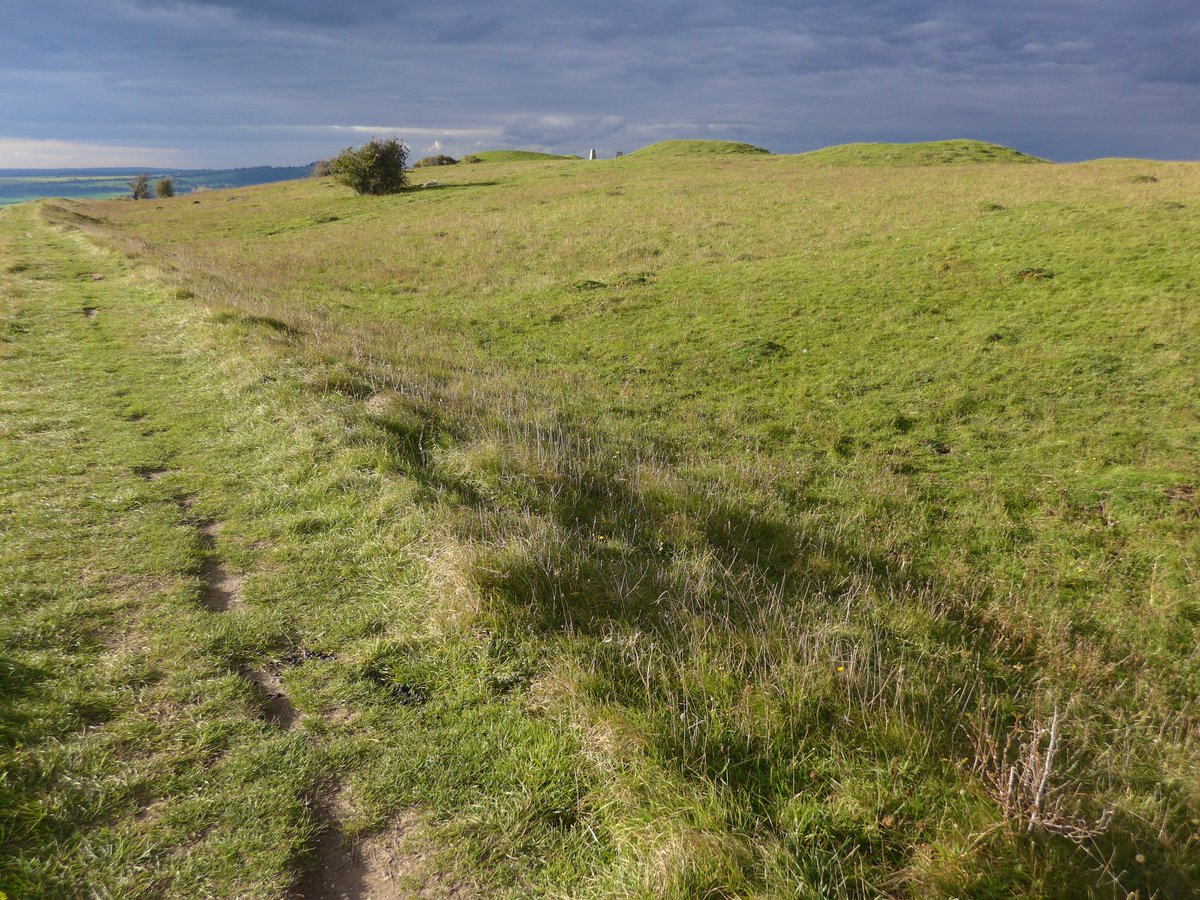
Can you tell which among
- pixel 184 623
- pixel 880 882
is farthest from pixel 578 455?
pixel 880 882

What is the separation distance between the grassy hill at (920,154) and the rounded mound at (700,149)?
13349 millimetres

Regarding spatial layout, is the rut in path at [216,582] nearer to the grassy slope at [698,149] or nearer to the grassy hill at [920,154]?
the grassy hill at [920,154]

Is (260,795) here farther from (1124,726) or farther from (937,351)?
(937,351)

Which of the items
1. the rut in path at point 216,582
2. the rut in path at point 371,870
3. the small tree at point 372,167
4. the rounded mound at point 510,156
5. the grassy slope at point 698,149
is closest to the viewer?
the rut in path at point 371,870

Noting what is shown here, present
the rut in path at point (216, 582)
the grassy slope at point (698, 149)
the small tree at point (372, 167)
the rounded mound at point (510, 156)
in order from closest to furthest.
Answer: the rut in path at point (216, 582), the small tree at point (372, 167), the grassy slope at point (698, 149), the rounded mound at point (510, 156)

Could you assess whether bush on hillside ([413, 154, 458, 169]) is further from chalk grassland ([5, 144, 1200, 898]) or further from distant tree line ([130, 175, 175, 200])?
chalk grassland ([5, 144, 1200, 898])

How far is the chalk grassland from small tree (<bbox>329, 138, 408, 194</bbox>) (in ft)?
131

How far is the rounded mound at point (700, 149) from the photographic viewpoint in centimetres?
7372

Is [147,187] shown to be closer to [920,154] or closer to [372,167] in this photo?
[372,167]

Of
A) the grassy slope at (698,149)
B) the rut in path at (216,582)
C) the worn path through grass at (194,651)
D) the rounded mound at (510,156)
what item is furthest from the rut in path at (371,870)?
the rounded mound at (510,156)

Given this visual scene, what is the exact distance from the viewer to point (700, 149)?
76.3 meters

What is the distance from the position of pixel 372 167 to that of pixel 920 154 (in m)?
51.1

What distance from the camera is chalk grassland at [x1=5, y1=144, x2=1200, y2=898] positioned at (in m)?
3.55

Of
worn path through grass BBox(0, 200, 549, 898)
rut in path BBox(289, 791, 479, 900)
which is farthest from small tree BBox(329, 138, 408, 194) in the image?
rut in path BBox(289, 791, 479, 900)
